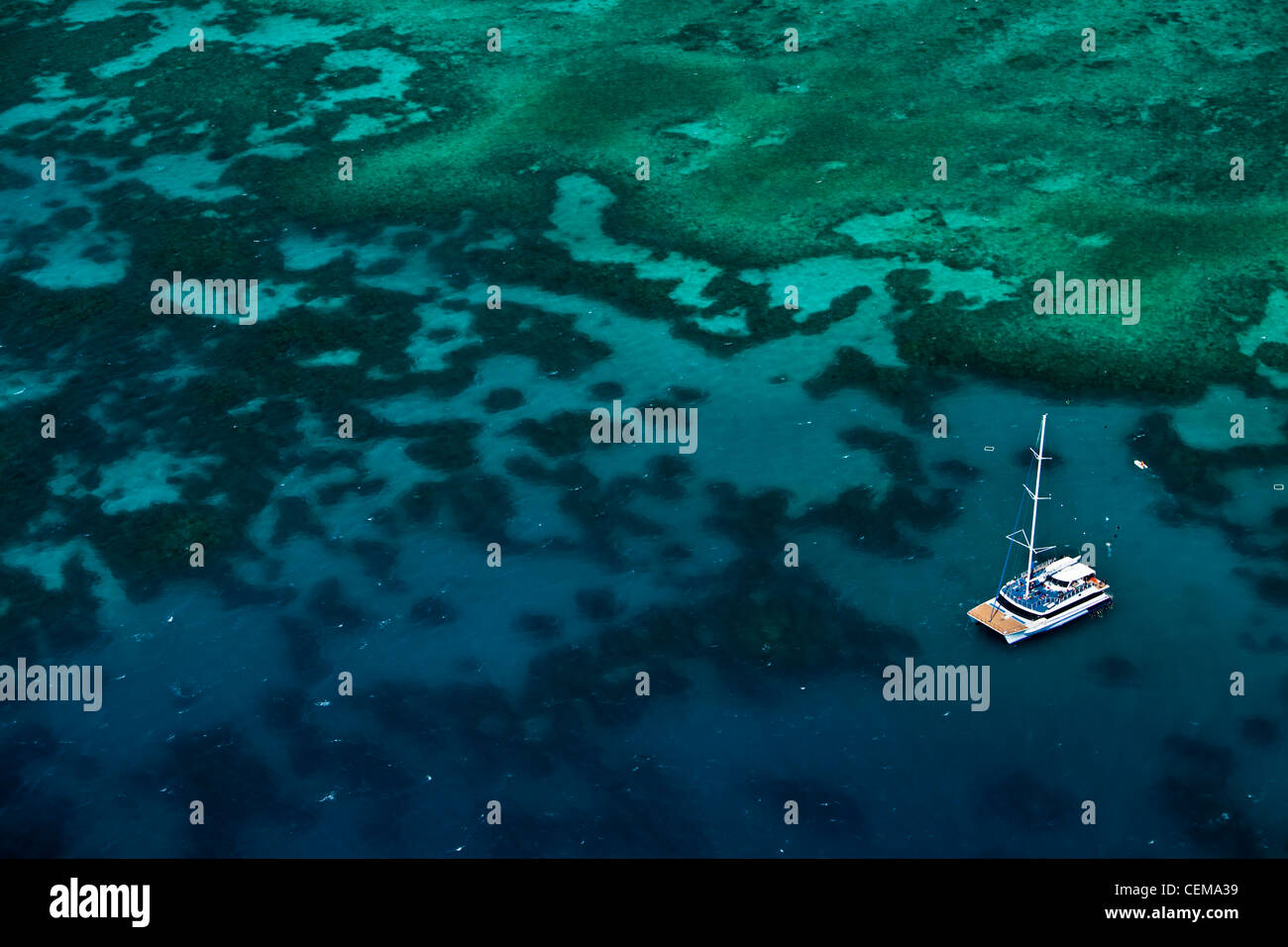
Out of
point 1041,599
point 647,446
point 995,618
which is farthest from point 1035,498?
point 647,446

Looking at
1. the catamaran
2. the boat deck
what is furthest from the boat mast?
the boat deck

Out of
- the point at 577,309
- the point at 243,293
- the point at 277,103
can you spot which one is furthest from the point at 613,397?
the point at 277,103

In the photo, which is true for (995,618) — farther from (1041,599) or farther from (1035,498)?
(1035,498)

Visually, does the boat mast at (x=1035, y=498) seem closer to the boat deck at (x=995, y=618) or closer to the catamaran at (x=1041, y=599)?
the catamaran at (x=1041, y=599)

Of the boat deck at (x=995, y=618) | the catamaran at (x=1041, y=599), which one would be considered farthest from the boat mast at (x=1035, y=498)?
the boat deck at (x=995, y=618)

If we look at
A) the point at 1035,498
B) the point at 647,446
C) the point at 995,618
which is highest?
the point at 1035,498
